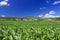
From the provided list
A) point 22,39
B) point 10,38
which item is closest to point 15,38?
point 10,38

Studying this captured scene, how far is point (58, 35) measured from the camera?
5930 mm

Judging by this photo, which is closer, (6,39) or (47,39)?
(6,39)

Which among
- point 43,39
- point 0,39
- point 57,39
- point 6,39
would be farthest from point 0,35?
point 57,39

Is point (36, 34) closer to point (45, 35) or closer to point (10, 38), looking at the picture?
point (45, 35)

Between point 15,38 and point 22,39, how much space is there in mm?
341

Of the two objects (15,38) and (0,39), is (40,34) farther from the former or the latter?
(15,38)

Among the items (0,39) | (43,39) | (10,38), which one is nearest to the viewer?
(10,38)

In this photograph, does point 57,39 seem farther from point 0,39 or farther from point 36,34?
point 0,39

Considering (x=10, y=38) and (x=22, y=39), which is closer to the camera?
(x=10, y=38)

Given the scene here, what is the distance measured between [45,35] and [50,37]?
0.47 ft

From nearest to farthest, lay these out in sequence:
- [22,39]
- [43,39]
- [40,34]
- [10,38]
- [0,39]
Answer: [10,38]
[22,39]
[0,39]
[43,39]
[40,34]

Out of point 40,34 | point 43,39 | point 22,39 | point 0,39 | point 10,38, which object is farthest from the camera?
point 40,34

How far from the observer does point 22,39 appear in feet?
13.4

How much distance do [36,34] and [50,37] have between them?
481mm
